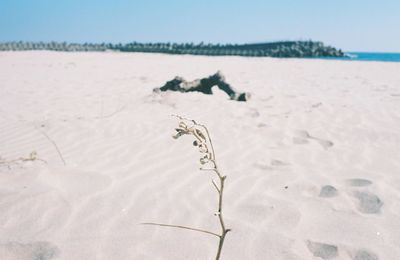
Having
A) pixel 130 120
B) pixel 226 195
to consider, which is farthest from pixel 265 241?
pixel 130 120

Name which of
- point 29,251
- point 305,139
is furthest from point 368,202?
point 29,251

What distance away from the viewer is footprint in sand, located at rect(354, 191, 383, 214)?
216 cm

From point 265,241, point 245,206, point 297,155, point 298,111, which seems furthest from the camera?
point 298,111

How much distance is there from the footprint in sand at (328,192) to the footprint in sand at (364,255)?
1.97 ft

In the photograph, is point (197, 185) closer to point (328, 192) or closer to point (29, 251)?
point (328, 192)

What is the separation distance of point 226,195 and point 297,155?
0.99 meters

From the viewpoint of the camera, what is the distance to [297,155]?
312 cm

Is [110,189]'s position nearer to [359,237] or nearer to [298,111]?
[359,237]

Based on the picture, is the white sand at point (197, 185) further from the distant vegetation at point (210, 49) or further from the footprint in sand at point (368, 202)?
the distant vegetation at point (210, 49)

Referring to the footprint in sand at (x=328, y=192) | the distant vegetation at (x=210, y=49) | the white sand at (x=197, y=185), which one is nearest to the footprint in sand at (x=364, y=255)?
the white sand at (x=197, y=185)

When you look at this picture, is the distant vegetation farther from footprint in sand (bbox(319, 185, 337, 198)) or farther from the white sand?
footprint in sand (bbox(319, 185, 337, 198))

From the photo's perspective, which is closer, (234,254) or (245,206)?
(234,254)

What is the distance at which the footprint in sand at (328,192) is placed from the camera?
2.36 meters

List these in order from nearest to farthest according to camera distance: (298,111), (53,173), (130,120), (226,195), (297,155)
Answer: (226,195) < (53,173) < (297,155) < (130,120) < (298,111)
